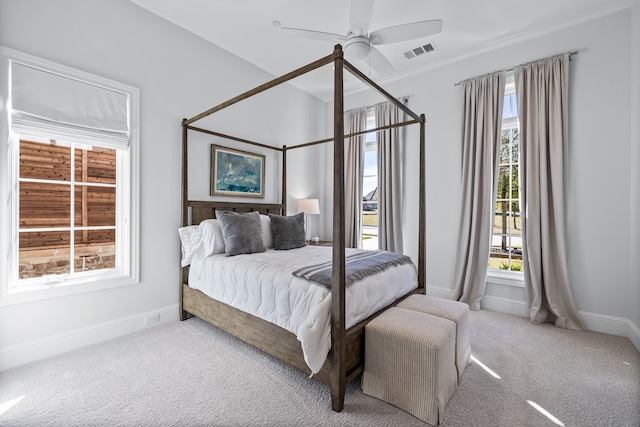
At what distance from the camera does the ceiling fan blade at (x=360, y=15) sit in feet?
7.04

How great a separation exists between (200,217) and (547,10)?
4054mm

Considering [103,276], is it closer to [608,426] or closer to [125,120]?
[125,120]

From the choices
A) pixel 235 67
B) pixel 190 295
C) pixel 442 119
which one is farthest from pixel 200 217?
pixel 442 119

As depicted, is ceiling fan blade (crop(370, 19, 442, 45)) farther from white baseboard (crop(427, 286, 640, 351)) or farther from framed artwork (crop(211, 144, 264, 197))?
white baseboard (crop(427, 286, 640, 351))

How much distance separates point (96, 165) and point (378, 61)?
2.85 meters

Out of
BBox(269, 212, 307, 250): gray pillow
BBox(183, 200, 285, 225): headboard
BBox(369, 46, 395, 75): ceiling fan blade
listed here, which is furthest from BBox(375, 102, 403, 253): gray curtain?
BBox(183, 200, 285, 225): headboard

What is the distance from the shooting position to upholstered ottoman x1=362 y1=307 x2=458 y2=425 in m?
1.64

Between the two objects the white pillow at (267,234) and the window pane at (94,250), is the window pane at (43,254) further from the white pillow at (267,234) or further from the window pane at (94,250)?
the white pillow at (267,234)

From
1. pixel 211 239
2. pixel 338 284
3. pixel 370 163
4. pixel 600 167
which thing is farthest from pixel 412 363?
pixel 370 163

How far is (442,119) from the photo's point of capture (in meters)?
3.80

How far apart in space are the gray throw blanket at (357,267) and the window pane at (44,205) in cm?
214

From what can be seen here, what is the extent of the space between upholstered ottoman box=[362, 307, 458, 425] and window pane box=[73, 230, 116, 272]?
255cm

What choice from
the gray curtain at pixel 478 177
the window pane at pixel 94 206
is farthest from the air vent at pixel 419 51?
the window pane at pixel 94 206

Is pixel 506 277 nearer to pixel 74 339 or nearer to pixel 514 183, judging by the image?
pixel 514 183
